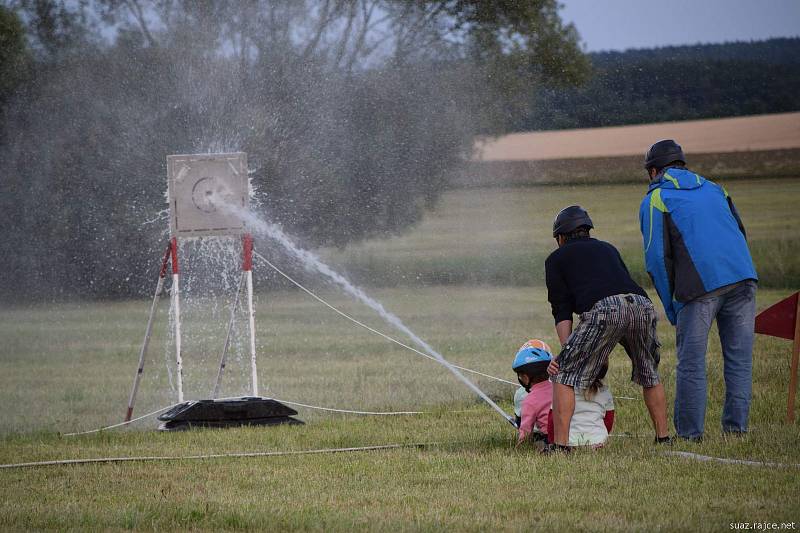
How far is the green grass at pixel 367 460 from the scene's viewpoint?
485 centimetres

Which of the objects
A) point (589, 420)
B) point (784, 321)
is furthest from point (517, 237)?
point (589, 420)

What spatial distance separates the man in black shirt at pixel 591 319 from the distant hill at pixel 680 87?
804 centimetres

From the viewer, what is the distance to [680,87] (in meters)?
15.3

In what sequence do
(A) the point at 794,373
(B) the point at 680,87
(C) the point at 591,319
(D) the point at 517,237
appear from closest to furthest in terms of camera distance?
1. (C) the point at 591,319
2. (A) the point at 794,373
3. (D) the point at 517,237
4. (B) the point at 680,87

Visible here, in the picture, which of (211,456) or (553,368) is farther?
(211,456)

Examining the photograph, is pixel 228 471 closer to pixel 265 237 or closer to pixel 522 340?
pixel 522 340

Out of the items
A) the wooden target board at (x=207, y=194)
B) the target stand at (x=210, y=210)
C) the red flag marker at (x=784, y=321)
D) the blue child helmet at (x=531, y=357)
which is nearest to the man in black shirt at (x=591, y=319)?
the blue child helmet at (x=531, y=357)

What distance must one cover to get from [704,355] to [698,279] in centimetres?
42

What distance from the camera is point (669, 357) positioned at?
10.7 m

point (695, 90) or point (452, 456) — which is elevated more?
point (695, 90)

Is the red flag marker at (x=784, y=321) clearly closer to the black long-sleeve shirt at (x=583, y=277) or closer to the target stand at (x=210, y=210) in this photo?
the black long-sleeve shirt at (x=583, y=277)

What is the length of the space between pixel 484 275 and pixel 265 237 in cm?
283

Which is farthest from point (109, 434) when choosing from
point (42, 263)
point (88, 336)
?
point (42, 263)

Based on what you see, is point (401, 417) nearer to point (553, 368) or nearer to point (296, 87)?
point (553, 368)
